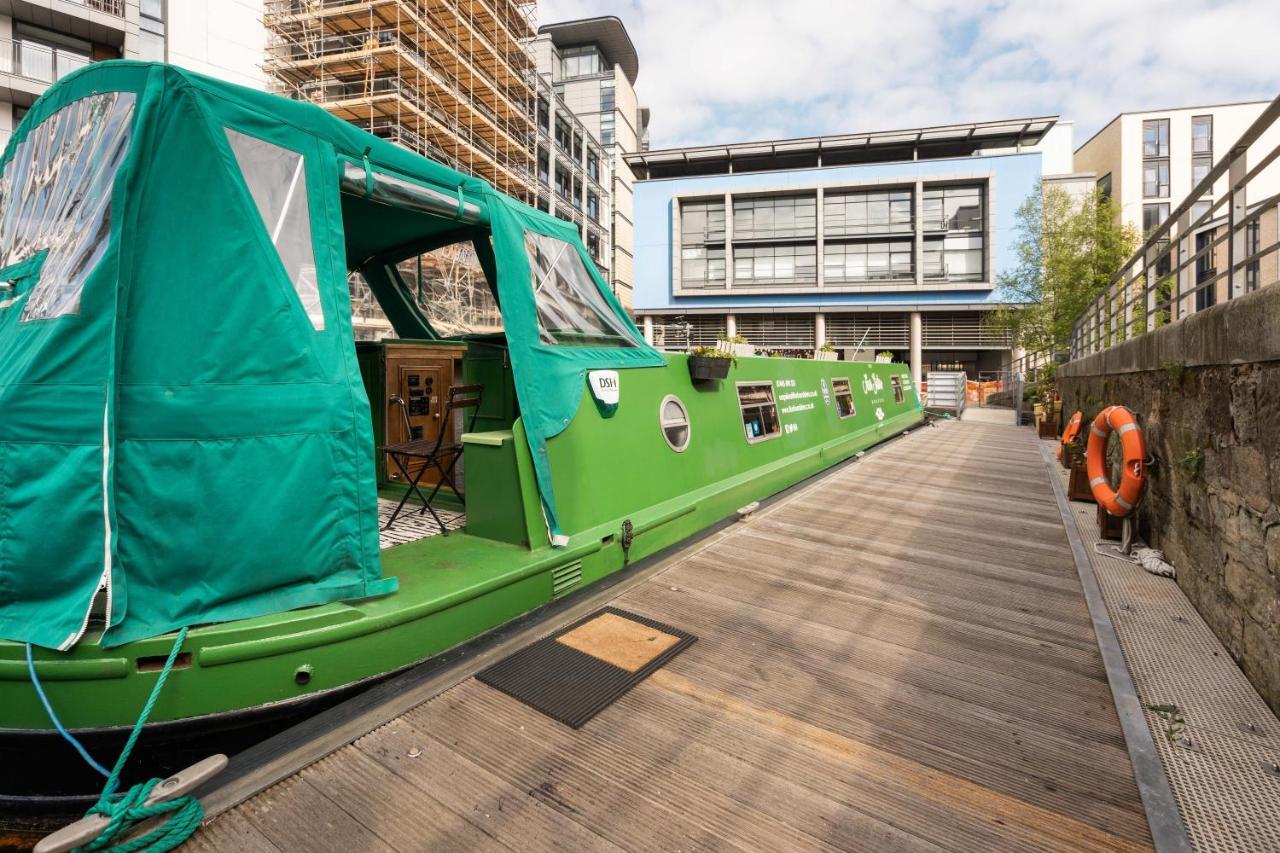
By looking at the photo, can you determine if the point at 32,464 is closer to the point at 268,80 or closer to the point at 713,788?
the point at 713,788

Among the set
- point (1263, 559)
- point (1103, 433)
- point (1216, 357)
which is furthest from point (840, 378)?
point (1263, 559)

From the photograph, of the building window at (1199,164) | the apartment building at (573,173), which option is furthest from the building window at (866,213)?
the building window at (1199,164)

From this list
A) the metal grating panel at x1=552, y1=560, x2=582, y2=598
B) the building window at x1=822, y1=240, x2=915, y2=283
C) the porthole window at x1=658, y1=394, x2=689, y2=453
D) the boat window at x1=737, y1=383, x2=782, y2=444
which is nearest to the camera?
the metal grating panel at x1=552, y1=560, x2=582, y2=598

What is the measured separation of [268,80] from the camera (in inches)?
954

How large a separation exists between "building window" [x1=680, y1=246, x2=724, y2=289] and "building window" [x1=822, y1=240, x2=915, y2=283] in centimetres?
617

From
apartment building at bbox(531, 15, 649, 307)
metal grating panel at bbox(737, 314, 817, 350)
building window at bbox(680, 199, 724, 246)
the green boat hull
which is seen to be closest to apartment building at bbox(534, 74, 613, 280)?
apartment building at bbox(531, 15, 649, 307)

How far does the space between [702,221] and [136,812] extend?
1457 inches

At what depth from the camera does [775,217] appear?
1361 inches

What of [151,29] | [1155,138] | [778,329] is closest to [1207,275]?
[151,29]

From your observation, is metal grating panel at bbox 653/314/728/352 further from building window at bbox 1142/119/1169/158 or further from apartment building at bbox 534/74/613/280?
building window at bbox 1142/119/1169/158

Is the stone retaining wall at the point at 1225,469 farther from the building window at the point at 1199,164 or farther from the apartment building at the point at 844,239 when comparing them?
the building window at the point at 1199,164

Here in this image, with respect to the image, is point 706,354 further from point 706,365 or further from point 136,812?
point 136,812

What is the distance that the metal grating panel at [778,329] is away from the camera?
35.3 meters

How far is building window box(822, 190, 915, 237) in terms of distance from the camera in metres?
32.6
